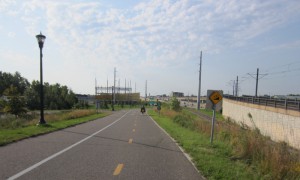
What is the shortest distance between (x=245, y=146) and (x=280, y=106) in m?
22.9

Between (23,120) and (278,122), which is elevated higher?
(278,122)

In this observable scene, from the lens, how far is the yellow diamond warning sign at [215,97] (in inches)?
666

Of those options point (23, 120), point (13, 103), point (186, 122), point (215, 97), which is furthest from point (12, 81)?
point (215, 97)

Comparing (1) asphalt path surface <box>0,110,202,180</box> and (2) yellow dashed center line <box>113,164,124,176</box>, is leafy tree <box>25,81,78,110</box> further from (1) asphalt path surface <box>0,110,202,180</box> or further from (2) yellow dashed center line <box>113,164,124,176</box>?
(2) yellow dashed center line <box>113,164,124,176</box>

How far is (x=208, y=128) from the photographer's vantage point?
2238 centimetres

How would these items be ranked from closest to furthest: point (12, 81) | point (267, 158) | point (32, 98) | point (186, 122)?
point (267, 158), point (186, 122), point (32, 98), point (12, 81)

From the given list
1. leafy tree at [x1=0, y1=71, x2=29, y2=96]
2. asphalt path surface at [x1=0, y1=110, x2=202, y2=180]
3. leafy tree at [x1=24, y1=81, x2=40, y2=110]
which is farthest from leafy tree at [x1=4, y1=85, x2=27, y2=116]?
leafy tree at [x1=0, y1=71, x2=29, y2=96]

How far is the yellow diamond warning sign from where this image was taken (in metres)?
16.9

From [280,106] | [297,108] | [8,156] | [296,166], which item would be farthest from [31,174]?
[280,106]

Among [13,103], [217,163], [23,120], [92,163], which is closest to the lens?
[92,163]

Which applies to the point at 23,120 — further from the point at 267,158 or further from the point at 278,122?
the point at 267,158

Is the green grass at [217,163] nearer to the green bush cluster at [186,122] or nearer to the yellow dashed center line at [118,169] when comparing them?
the yellow dashed center line at [118,169]

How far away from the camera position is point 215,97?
1700cm

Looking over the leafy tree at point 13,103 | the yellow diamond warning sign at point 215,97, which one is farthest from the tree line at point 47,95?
the yellow diamond warning sign at point 215,97
